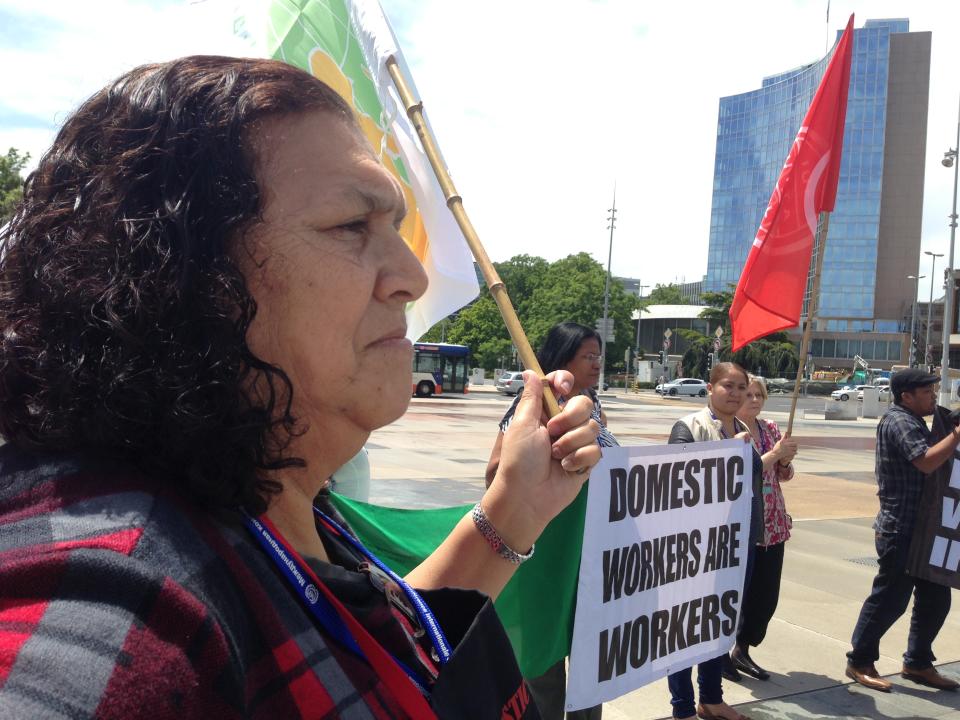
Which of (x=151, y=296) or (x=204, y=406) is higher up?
(x=151, y=296)

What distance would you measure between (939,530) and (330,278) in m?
4.81

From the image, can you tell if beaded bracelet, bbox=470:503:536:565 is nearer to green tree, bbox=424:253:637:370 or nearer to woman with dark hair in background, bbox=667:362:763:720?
woman with dark hair in background, bbox=667:362:763:720

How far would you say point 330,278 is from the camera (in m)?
0.97

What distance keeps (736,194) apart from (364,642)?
98.6 meters

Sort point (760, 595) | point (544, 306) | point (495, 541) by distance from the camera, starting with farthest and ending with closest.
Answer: point (544, 306), point (760, 595), point (495, 541)

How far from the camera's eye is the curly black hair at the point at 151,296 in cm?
80

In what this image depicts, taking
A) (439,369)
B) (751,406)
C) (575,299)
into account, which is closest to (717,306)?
(575,299)

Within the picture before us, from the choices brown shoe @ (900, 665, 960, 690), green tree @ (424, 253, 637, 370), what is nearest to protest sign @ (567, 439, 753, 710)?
brown shoe @ (900, 665, 960, 690)

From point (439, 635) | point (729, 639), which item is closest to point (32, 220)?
point (439, 635)

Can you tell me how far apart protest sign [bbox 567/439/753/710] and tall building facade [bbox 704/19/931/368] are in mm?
86285

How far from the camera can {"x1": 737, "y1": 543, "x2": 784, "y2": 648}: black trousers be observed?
4590 mm

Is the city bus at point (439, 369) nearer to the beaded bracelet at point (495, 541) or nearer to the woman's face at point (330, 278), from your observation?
the beaded bracelet at point (495, 541)

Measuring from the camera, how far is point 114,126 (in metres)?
0.93

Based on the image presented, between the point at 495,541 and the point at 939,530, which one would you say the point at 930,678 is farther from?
the point at 495,541
